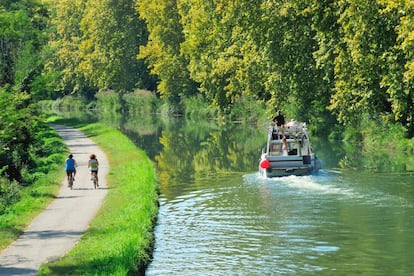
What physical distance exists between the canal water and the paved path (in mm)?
2410

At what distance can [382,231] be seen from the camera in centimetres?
2394

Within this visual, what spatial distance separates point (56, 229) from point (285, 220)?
7526 mm

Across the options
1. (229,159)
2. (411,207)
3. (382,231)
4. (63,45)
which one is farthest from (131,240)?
(63,45)

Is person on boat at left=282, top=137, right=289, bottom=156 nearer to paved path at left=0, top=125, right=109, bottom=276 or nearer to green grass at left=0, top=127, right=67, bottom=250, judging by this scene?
paved path at left=0, top=125, right=109, bottom=276

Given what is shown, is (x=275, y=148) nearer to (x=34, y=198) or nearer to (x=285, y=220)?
(x=285, y=220)

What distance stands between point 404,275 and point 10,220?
12440 millimetres

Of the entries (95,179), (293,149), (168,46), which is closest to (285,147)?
(293,149)

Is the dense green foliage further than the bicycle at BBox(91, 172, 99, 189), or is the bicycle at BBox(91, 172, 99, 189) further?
the dense green foliage

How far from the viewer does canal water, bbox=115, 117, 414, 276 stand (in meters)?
20.3

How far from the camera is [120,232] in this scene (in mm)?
22250

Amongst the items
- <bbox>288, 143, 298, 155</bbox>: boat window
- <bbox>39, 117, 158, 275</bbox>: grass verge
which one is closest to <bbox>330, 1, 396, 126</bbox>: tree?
<bbox>288, 143, 298, 155</bbox>: boat window

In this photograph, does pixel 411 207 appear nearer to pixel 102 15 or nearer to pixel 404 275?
pixel 404 275

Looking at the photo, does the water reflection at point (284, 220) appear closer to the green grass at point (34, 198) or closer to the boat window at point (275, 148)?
the boat window at point (275, 148)

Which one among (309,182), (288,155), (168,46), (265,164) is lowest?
(309,182)
